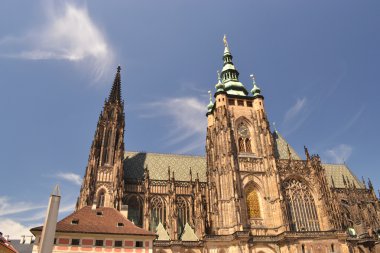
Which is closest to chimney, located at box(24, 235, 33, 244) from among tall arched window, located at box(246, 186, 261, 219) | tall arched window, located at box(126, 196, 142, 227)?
tall arched window, located at box(126, 196, 142, 227)

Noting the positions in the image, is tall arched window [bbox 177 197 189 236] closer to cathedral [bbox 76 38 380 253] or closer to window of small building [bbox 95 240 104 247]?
cathedral [bbox 76 38 380 253]

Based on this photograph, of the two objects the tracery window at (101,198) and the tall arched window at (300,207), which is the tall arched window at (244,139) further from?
the tracery window at (101,198)

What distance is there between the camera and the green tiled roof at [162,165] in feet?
173

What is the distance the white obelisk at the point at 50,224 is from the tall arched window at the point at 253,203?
33400 mm

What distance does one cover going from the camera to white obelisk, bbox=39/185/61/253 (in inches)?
569

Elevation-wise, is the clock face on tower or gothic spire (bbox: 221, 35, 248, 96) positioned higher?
gothic spire (bbox: 221, 35, 248, 96)

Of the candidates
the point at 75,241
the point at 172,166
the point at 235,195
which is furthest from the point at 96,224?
the point at 172,166

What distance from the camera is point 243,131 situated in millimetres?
51094

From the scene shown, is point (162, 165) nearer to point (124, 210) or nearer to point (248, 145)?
point (248, 145)

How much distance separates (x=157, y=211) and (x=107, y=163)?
35.3 feet

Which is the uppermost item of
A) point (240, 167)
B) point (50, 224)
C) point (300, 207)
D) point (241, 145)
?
point (241, 145)

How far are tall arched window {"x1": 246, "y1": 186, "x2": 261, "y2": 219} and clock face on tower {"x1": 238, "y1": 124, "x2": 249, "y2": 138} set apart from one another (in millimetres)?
9071

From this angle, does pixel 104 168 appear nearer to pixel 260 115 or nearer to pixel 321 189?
pixel 260 115

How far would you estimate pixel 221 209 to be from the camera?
42500mm
